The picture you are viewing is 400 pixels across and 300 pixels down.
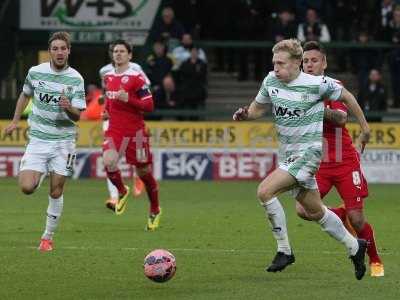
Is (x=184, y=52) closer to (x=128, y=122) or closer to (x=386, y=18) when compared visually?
(x=386, y=18)

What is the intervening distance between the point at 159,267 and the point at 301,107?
1866 millimetres

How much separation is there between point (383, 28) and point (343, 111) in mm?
15646

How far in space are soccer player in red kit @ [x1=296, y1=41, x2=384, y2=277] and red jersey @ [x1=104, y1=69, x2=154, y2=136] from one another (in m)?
4.44

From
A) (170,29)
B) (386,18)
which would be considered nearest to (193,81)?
(170,29)

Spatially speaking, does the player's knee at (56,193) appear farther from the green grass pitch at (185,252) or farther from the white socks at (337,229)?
the white socks at (337,229)

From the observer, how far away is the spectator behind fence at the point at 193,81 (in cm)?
2483

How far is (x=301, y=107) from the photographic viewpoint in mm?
10695

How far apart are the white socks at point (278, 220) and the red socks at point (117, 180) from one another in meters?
5.48

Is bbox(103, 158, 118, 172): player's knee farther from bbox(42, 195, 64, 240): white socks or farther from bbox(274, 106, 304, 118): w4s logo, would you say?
bbox(274, 106, 304, 118): w4s logo

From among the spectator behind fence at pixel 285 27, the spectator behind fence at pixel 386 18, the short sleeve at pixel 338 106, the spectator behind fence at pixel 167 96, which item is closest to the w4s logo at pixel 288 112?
the short sleeve at pixel 338 106

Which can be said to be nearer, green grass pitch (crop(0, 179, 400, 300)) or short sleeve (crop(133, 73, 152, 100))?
green grass pitch (crop(0, 179, 400, 300))

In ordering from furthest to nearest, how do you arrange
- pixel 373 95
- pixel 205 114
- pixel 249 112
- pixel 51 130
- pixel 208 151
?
pixel 373 95 → pixel 205 114 → pixel 208 151 → pixel 51 130 → pixel 249 112

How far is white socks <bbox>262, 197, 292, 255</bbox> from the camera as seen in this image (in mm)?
10922

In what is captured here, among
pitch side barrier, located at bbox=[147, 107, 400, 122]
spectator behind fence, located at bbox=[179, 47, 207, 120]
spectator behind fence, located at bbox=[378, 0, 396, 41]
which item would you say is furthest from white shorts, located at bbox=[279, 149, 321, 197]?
spectator behind fence, located at bbox=[378, 0, 396, 41]
